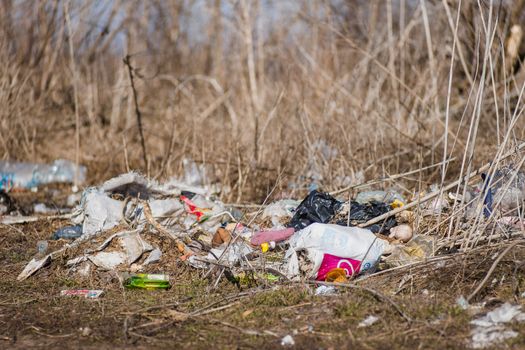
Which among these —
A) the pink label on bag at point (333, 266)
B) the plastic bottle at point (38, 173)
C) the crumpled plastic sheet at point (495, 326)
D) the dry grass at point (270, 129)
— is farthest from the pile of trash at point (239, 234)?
the plastic bottle at point (38, 173)

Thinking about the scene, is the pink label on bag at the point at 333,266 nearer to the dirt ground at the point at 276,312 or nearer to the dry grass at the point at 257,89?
the dirt ground at the point at 276,312

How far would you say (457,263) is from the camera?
3.47 metres

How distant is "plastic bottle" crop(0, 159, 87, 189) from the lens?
23.7 feet

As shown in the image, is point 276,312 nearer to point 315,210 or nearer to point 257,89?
point 315,210

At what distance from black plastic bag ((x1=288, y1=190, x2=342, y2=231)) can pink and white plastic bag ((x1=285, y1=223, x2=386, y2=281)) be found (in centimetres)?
70

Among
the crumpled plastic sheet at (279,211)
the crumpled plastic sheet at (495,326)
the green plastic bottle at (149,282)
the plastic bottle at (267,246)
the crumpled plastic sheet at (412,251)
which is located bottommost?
the crumpled plastic sheet at (279,211)

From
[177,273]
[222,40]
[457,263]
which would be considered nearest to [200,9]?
[222,40]

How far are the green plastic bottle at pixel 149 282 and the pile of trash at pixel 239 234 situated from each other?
0.74 feet

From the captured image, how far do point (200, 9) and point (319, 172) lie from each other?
7.09 meters

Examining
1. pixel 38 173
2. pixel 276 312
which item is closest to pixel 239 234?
pixel 276 312

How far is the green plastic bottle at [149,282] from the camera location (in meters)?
3.94

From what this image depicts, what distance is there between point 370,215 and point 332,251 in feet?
2.87

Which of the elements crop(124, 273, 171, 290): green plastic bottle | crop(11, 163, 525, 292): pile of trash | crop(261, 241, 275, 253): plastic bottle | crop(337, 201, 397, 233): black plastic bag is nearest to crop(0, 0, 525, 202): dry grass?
crop(337, 201, 397, 233): black plastic bag

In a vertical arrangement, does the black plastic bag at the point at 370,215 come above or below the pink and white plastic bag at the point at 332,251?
below
